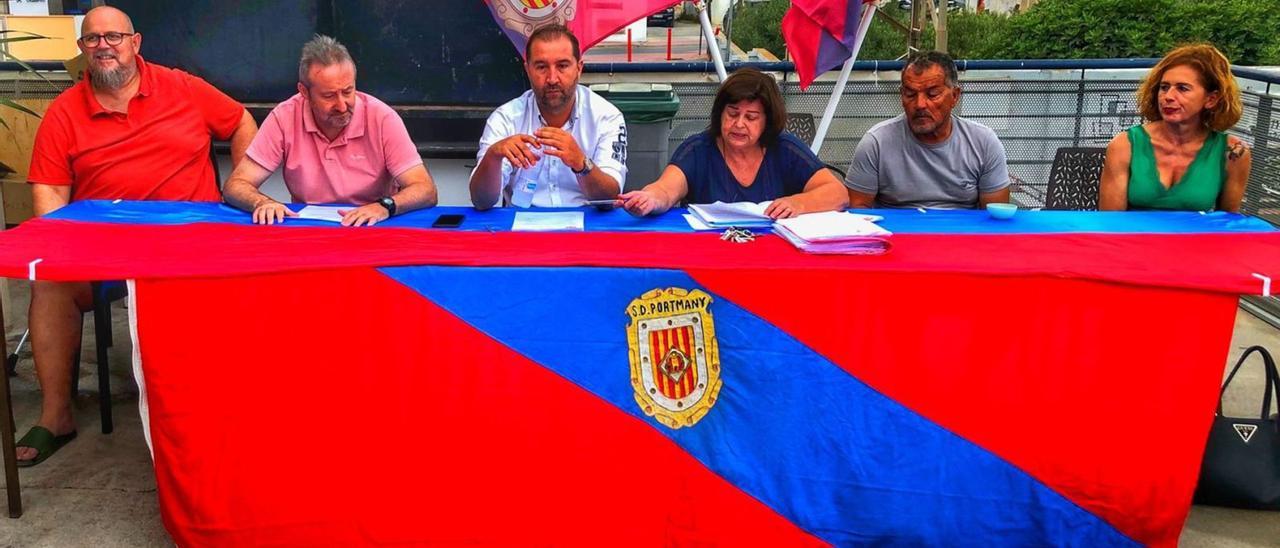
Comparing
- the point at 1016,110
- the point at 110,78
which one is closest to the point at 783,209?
the point at 110,78

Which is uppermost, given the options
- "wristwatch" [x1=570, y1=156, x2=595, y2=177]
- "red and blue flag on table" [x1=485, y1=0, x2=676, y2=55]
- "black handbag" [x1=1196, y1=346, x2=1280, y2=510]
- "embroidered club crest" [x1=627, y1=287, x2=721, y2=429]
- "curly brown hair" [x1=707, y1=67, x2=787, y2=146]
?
"red and blue flag on table" [x1=485, y1=0, x2=676, y2=55]

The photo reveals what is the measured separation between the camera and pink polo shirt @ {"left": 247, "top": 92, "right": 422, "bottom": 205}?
3959mm

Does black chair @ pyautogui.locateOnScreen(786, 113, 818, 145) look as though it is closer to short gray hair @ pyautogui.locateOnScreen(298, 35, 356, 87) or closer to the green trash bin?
the green trash bin

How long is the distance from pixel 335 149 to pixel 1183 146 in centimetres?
303

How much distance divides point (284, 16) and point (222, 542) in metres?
3.88

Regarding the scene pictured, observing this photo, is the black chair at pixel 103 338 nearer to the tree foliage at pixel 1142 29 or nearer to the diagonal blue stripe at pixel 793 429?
the diagonal blue stripe at pixel 793 429

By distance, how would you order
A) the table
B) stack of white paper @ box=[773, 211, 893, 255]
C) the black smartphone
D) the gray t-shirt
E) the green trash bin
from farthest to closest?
1. the green trash bin
2. the gray t-shirt
3. the black smartphone
4. stack of white paper @ box=[773, 211, 893, 255]
5. the table

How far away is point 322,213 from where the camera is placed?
3.65 meters

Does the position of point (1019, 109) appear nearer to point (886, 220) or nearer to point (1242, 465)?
point (886, 220)

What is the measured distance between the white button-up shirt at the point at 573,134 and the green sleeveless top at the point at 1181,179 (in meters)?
1.85

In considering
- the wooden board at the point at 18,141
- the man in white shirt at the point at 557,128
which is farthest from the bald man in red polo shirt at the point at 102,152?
the wooden board at the point at 18,141

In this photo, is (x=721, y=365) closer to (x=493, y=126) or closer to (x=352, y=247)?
(x=352, y=247)

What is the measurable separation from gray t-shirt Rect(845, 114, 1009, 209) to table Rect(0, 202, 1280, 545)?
1282mm

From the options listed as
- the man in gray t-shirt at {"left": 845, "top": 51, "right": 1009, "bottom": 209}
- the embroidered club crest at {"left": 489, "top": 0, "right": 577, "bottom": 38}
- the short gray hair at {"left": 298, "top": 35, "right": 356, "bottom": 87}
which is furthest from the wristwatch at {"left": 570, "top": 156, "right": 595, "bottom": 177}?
the embroidered club crest at {"left": 489, "top": 0, "right": 577, "bottom": 38}
